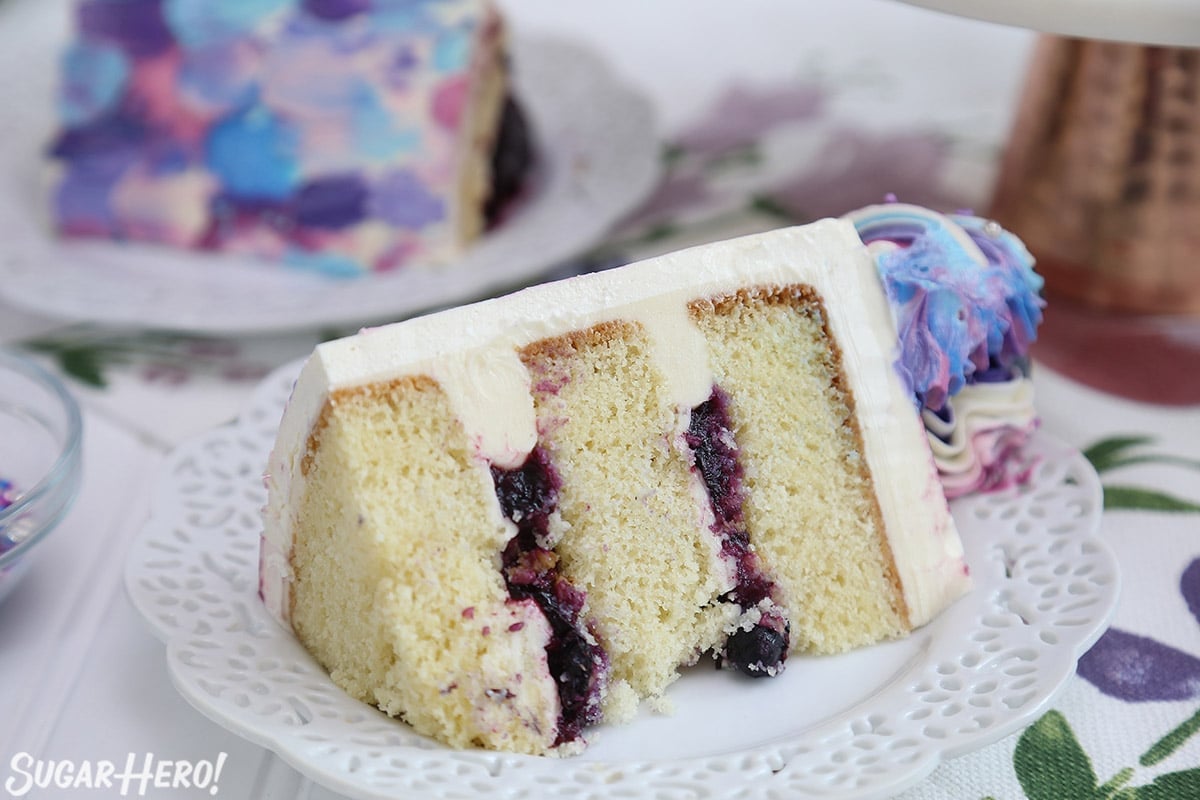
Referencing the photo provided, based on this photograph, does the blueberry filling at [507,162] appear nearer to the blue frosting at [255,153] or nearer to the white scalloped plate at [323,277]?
the white scalloped plate at [323,277]

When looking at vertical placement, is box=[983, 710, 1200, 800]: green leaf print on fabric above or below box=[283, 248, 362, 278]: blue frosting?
below

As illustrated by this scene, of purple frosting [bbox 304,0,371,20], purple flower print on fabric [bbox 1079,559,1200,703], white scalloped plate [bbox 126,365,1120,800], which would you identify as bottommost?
purple flower print on fabric [bbox 1079,559,1200,703]

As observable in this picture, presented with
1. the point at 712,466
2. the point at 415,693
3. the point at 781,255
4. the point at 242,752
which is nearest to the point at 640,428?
the point at 712,466

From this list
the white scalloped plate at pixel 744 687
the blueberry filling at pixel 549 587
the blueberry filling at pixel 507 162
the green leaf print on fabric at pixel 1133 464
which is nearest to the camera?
the white scalloped plate at pixel 744 687

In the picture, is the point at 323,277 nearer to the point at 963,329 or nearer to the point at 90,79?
the point at 90,79

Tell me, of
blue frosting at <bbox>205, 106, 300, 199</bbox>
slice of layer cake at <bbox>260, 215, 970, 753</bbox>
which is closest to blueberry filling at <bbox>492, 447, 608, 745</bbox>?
slice of layer cake at <bbox>260, 215, 970, 753</bbox>

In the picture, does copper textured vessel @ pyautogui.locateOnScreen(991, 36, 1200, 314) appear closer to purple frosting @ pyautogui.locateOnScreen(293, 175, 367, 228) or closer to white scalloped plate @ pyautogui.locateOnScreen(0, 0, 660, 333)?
white scalloped plate @ pyautogui.locateOnScreen(0, 0, 660, 333)

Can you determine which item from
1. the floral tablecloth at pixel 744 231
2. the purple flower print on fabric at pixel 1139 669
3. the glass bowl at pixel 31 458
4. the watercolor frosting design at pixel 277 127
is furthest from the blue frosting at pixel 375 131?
the purple flower print on fabric at pixel 1139 669
